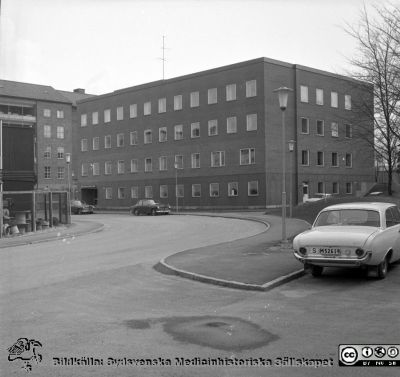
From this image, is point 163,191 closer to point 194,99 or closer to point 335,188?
point 194,99

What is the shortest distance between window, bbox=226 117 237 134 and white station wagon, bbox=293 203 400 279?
4059 cm

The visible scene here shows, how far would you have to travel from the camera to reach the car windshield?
11.0m

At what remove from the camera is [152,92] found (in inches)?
2379

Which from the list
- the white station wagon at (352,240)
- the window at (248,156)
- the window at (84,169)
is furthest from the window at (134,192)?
the white station wagon at (352,240)

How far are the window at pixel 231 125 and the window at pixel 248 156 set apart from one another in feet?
7.84

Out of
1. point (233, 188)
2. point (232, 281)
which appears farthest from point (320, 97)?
point (232, 281)

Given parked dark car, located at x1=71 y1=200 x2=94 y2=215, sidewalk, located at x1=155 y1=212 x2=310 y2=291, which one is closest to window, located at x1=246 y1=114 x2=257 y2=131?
parked dark car, located at x1=71 y1=200 x2=94 y2=215

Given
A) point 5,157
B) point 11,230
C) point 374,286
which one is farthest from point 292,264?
point 5,157

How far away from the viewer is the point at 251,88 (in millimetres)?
50281

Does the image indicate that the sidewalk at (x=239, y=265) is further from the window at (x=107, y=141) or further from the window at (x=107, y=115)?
the window at (x=107, y=115)

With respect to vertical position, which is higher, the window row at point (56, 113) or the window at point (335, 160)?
→ the window row at point (56, 113)

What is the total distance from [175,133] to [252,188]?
41.4ft

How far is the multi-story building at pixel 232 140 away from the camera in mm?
49781

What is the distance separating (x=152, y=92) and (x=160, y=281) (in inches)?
2019
